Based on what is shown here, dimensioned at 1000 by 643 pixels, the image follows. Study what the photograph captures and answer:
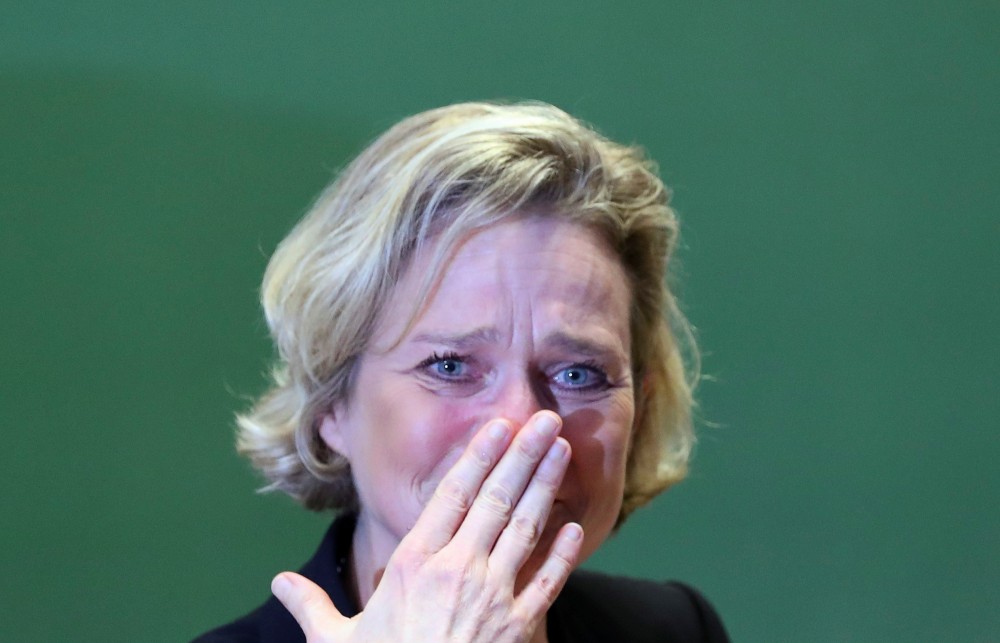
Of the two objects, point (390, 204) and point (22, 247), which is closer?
point (390, 204)

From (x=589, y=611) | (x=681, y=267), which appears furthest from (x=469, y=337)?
(x=681, y=267)

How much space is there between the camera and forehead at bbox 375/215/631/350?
3.99ft

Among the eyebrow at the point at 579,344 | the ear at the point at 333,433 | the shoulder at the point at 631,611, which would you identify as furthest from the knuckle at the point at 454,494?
the shoulder at the point at 631,611

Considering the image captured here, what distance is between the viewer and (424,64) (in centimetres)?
181

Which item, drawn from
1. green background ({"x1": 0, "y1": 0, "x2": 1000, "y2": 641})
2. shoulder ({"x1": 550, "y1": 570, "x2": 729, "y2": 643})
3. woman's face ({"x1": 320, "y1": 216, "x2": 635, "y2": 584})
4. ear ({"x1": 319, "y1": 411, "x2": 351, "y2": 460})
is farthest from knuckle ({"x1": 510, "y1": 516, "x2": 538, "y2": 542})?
green background ({"x1": 0, "y1": 0, "x2": 1000, "y2": 641})

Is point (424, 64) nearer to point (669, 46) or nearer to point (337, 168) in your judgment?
point (337, 168)

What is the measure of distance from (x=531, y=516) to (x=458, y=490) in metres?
0.08

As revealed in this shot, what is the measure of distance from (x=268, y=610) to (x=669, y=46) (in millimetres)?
1219

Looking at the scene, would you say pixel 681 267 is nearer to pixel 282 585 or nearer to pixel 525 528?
pixel 525 528

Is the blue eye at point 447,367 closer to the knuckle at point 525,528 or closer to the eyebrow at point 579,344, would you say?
the eyebrow at point 579,344

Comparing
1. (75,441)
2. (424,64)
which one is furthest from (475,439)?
(424,64)

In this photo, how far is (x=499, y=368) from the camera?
4.02 feet

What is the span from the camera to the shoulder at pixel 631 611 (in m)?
1.63

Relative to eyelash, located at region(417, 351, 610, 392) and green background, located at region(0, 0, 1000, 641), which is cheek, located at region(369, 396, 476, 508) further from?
green background, located at region(0, 0, 1000, 641)
